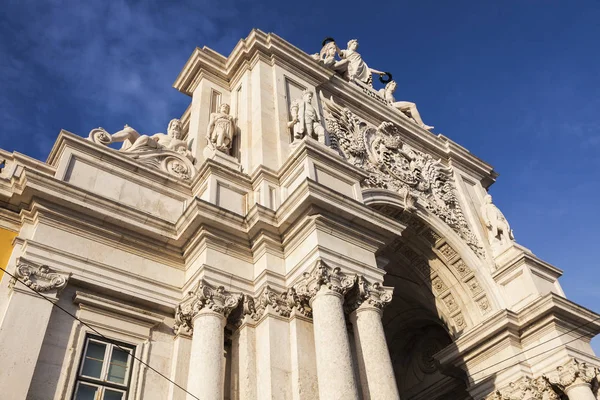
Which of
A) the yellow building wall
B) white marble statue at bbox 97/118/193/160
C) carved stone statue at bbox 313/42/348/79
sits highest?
carved stone statue at bbox 313/42/348/79

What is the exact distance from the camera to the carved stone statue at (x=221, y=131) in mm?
13680

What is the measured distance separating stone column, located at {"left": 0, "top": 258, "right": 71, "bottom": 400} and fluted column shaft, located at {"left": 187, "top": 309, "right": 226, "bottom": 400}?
230 centimetres

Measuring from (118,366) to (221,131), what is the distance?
5.95 m

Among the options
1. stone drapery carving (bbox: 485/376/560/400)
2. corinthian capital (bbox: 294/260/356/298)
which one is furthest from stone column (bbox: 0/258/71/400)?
stone drapery carving (bbox: 485/376/560/400)

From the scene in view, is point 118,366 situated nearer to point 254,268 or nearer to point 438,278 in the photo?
point 254,268

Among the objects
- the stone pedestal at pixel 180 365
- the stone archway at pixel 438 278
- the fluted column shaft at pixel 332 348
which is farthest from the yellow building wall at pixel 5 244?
the stone archway at pixel 438 278

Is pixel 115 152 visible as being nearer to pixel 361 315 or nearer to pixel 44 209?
pixel 44 209

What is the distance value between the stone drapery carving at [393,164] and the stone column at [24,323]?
25.9ft

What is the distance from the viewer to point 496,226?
17734 millimetres

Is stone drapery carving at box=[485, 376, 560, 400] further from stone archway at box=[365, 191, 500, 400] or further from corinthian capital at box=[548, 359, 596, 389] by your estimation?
stone archway at box=[365, 191, 500, 400]

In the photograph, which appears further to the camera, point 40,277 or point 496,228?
Answer: point 496,228

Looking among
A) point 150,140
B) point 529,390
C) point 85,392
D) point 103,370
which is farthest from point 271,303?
point 529,390

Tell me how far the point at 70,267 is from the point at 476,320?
33.5ft

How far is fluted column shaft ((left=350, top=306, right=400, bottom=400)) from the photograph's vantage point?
9609 mm
